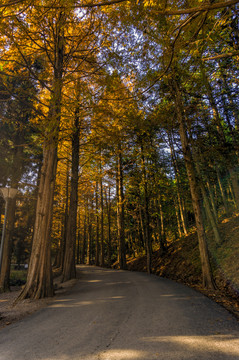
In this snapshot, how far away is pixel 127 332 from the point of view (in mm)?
3176

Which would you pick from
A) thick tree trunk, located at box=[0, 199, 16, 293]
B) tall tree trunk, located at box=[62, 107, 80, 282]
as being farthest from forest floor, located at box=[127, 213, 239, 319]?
thick tree trunk, located at box=[0, 199, 16, 293]

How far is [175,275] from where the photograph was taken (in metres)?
10.7

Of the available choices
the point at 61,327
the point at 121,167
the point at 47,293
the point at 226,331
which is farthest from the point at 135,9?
the point at 121,167

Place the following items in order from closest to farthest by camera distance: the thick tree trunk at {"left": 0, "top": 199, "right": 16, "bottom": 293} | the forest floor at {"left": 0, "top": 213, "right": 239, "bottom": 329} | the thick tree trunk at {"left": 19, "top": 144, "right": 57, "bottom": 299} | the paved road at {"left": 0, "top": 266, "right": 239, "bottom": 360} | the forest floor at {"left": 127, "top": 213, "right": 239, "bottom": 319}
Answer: the paved road at {"left": 0, "top": 266, "right": 239, "bottom": 360}
the forest floor at {"left": 0, "top": 213, "right": 239, "bottom": 329}
the forest floor at {"left": 127, "top": 213, "right": 239, "bottom": 319}
the thick tree trunk at {"left": 19, "top": 144, "right": 57, "bottom": 299}
the thick tree trunk at {"left": 0, "top": 199, "right": 16, "bottom": 293}

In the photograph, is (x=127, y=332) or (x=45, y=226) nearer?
(x=127, y=332)

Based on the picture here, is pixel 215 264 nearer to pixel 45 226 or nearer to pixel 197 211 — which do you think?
pixel 197 211

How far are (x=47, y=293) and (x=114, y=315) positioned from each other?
3.25 m

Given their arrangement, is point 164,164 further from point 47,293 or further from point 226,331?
point 226,331

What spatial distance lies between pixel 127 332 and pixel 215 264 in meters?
6.58

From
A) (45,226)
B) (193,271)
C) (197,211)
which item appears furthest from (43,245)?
(193,271)

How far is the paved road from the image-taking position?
8.35ft

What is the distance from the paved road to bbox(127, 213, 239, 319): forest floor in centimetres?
113

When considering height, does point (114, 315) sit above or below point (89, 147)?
below

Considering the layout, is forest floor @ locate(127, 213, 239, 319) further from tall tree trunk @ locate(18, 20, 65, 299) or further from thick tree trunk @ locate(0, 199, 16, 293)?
thick tree trunk @ locate(0, 199, 16, 293)
